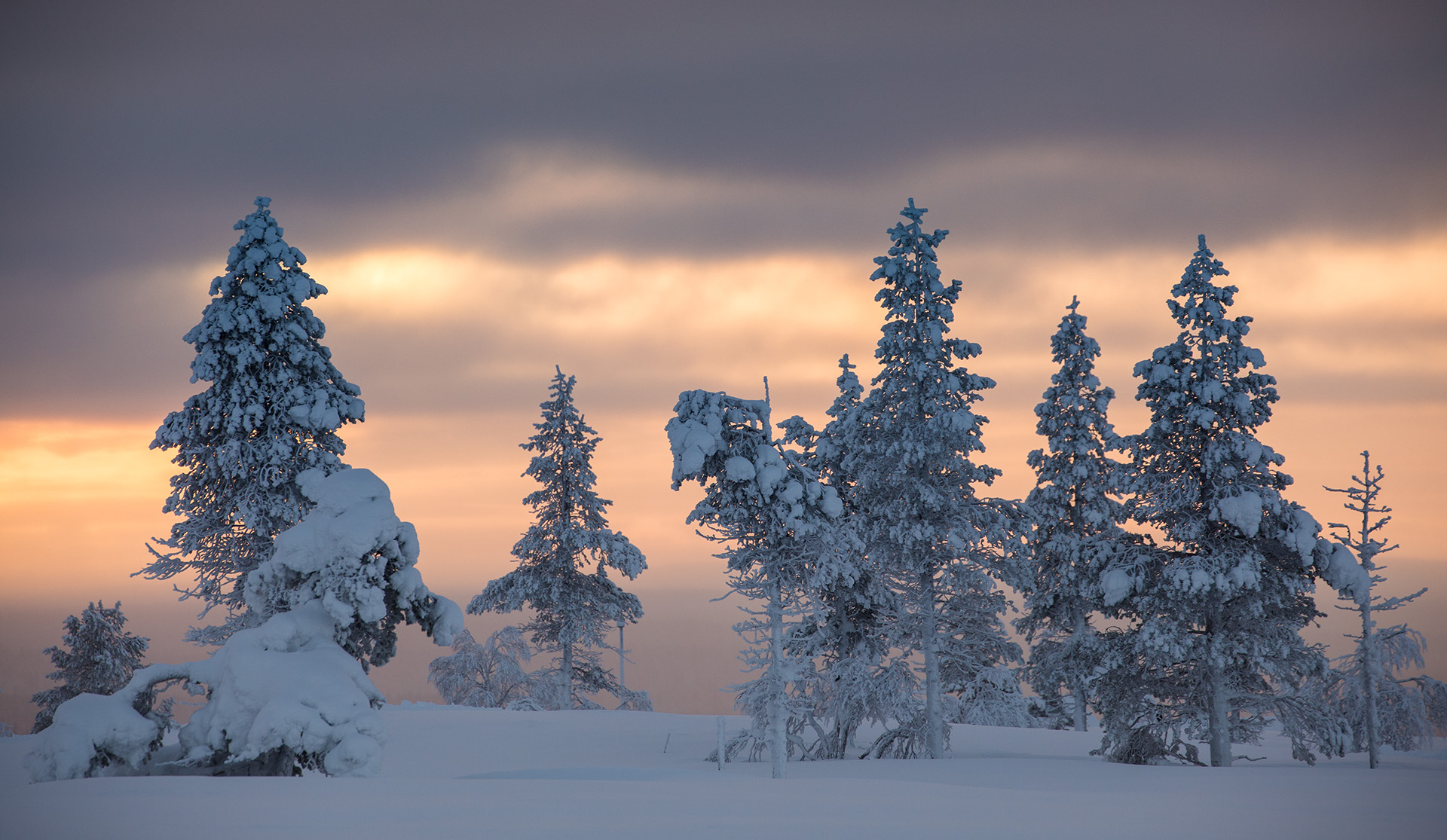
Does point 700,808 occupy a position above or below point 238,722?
below

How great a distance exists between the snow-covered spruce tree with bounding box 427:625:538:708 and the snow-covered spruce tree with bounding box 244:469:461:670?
104 ft

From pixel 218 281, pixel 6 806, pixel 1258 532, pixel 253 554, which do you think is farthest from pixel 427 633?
pixel 1258 532

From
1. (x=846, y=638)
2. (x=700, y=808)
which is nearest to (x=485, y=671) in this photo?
(x=846, y=638)

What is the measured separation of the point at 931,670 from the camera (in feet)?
90.6

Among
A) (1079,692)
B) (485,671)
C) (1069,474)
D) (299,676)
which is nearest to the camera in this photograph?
(299,676)

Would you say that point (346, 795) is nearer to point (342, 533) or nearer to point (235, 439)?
point (342, 533)

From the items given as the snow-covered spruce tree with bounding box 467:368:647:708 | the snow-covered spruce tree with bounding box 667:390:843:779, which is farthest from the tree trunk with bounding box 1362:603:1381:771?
the snow-covered spruce tree with bounding box 467:368:647:708

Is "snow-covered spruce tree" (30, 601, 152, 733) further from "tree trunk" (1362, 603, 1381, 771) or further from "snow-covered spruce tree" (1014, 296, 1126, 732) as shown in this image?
"tree trunk" (1362, 603, 1381, 771)

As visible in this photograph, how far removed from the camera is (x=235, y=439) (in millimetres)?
24188

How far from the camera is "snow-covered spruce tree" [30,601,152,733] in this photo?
38062 millimetres

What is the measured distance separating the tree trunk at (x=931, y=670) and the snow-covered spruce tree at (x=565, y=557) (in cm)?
1309

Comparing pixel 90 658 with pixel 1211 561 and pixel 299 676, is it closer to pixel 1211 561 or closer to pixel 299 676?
pixel 299 676

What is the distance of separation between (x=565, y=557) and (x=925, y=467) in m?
15.8

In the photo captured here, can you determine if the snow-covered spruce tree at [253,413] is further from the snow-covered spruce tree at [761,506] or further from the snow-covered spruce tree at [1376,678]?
the snow-covered spruce tree at [1376,678]
